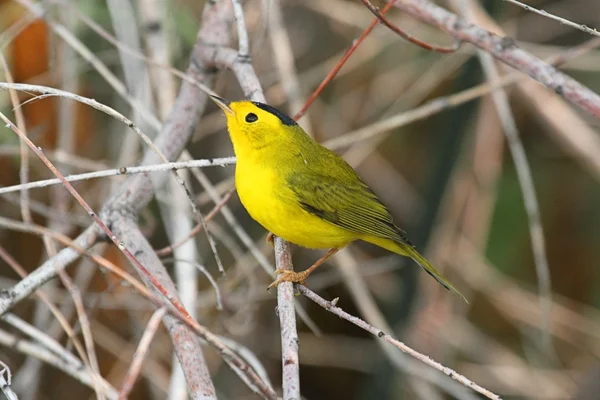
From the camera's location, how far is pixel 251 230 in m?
5.29

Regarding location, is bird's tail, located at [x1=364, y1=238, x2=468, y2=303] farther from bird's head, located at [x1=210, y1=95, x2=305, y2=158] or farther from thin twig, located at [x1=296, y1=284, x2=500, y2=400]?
thin twig, located at [x1=296, y1=284, x2=500, y2=400]

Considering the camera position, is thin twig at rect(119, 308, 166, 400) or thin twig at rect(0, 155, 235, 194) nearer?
thin twig at rect(119, 308, 166, 400)

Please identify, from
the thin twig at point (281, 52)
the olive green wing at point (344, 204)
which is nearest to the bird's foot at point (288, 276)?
the olive green wing at point (344, 204)

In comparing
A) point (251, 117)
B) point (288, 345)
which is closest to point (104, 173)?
point (288, 345)

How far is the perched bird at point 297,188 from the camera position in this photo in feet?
9.11

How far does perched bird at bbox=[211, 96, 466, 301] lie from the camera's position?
2.78m

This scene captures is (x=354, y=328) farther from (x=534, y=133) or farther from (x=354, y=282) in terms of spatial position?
(x=534, y=133)

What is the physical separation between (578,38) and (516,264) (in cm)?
173

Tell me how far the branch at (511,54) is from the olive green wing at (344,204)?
749 millimetres

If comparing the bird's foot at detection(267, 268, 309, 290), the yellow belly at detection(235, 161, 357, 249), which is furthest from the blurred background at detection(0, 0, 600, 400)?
the bird's foot at detection(267, 268, 309, 290)

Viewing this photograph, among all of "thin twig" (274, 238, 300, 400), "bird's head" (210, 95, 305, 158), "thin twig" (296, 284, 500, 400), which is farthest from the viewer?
"bird's head" (210, 95, 305, 158)

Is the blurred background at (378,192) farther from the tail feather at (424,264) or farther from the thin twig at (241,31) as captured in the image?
the thin twig at (241,31)

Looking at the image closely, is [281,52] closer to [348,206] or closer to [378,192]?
[348,206]

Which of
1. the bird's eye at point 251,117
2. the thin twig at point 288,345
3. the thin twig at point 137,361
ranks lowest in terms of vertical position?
the thin twig at point 137,361
